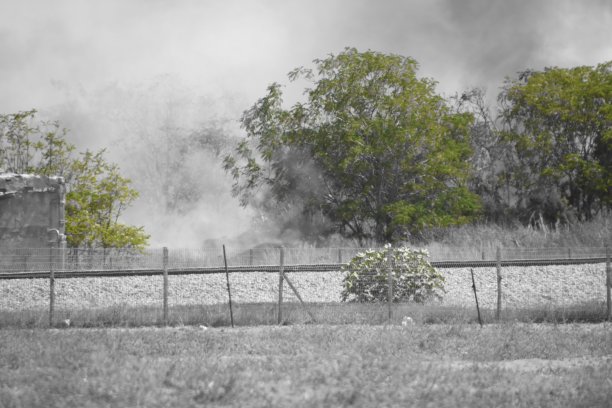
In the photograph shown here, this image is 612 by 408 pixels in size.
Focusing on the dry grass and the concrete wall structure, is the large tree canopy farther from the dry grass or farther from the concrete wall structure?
the dry grass

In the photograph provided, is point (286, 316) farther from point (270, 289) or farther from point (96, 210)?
point (96, 210)

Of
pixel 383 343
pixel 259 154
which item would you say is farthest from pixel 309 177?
pixel 383 343

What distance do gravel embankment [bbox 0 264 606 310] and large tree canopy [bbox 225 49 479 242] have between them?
38.7 ft

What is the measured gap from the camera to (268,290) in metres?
24.4

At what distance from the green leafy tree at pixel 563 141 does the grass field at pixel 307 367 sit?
100 ft

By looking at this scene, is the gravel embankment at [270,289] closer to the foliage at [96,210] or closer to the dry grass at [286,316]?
the dry grass at [286,316]

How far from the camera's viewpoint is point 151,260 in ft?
90.8

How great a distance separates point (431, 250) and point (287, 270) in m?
8.06

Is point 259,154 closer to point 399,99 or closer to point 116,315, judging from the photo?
point 399,99

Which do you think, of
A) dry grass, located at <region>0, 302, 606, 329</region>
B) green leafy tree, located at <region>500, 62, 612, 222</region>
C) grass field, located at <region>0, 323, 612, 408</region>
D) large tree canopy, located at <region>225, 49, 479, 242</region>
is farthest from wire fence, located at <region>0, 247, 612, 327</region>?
green leafy tree, located at <region>500, 62, 612, 222</region>

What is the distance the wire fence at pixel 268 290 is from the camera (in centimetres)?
1823

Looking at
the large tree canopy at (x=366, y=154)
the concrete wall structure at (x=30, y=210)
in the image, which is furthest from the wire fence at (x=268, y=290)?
the large tree canopy at (x=366, y=154)

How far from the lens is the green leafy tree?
4459cm

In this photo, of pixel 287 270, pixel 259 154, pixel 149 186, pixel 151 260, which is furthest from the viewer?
pixel 149 186
